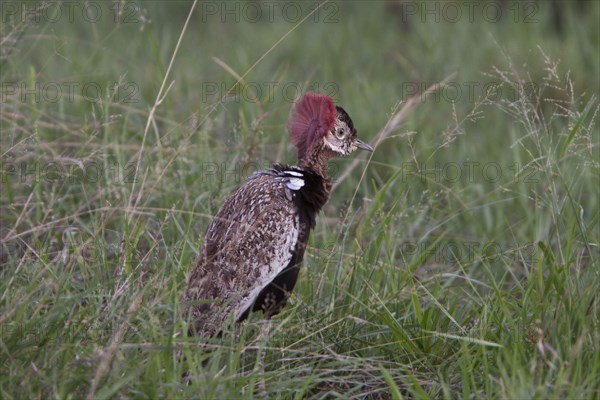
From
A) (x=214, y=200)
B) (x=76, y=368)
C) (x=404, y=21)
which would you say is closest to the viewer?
(x=76, y=368)

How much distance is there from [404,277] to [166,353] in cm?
154

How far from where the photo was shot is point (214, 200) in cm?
535

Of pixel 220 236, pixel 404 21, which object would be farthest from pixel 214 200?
pixel 404 21

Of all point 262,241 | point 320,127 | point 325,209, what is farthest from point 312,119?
point 325,209

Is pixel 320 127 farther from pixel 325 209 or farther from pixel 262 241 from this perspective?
pixel 325 209

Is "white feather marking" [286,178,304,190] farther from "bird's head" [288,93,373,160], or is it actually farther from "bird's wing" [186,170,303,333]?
"bird's head" [288,93,373,160]

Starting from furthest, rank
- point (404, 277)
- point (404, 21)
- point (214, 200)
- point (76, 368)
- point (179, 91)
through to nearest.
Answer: point (404, 21) < point (179, 91) < point (214, 200) < point (404, 277) < point (76, 368)

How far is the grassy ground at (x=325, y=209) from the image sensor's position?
3.78 meters

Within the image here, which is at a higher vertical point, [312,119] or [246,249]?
[312,119]

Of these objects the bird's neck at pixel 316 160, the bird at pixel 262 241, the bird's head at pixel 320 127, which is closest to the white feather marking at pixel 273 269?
the bird at pixel 262 241

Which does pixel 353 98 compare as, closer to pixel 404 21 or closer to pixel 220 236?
pixel 404 21

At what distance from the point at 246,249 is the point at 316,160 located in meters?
0.63

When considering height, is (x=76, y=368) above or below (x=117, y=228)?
above

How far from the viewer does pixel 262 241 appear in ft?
14.8
